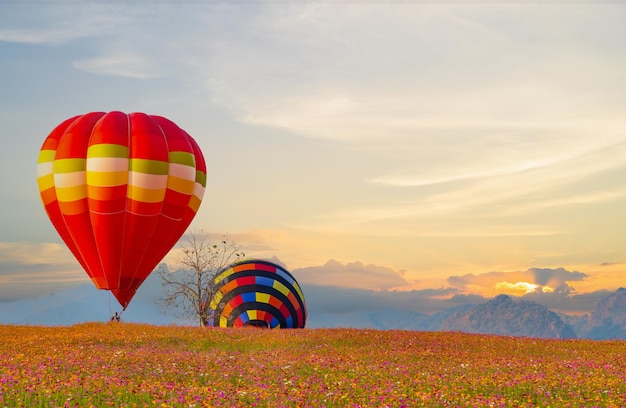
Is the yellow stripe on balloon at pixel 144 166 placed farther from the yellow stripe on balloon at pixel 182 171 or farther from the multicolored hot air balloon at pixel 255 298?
the multicolored hot air balloon at pixel 255 298

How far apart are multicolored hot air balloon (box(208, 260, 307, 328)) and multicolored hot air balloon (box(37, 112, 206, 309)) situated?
8.16 meters

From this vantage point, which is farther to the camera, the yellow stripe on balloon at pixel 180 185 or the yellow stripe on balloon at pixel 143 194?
the yellow stripe on balloon at pixel 180 185

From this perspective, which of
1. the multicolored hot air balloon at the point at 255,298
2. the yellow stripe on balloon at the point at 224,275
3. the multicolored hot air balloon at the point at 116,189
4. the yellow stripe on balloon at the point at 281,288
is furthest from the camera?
the yellow stripe on balloon at the point at 224,275

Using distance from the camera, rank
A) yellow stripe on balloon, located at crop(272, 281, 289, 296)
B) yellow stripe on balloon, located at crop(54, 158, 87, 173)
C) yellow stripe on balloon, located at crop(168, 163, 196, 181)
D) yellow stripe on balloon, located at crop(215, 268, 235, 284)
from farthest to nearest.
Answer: yellow stripe on balloon, located at crop(215, 268, 235, 284), yellow stripe on balloon, located at crop(272, 281, 289, 296), yellow stripe on balloon, located at crop(168, 163, 196, 181), yellow stripe on balloon, located at crop(54, 158, 87, 173)

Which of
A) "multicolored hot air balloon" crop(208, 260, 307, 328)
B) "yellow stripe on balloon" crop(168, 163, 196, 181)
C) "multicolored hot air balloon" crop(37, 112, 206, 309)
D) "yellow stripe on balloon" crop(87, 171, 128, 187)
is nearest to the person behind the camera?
"yellow stripe on balloon" crop(87, 171, 128, 187)

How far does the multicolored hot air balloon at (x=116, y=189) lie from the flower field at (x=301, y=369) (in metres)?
4.06

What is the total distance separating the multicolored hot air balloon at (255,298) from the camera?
4359 centimetres

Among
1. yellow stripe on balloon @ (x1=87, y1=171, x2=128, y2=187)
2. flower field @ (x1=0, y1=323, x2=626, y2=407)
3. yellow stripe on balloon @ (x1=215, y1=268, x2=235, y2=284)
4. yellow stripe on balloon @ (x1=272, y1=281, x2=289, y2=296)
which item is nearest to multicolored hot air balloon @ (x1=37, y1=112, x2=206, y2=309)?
yellow stripe on balloon @ (x1=87, y1=171, x2=128, y2=187)

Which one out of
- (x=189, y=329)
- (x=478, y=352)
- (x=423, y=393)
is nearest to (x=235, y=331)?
(x=189, y=329)

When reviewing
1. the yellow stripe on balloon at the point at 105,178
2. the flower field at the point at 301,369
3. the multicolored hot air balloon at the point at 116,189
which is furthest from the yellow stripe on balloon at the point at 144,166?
the flower field at the point at 301,369

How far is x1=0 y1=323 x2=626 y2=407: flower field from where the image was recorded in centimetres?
1677

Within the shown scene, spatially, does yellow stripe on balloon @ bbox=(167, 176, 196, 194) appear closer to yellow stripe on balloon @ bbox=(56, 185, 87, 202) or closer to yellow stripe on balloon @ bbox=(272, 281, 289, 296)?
yellow stripe on balloon @ bbox=(56, 185, 87, 202)

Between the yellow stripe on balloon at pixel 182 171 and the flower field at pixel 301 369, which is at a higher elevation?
the yellow stripe on balloon at pixel 182 171

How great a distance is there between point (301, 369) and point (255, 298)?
73.1 ft
